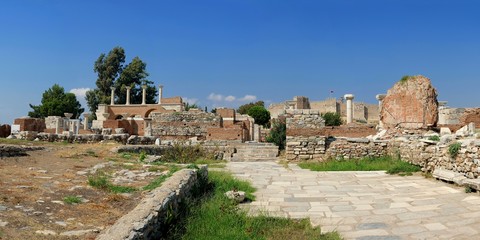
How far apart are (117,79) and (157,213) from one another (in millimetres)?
55018

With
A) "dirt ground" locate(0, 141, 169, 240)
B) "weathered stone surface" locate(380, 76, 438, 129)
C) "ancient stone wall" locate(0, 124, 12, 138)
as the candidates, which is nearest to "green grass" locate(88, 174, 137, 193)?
"dirt ground" locate(0, 141, 169, 240)

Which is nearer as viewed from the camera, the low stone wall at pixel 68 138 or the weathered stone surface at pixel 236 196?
the weathered stone surface at pixel 236 196

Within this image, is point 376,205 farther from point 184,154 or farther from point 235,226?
point 184,154

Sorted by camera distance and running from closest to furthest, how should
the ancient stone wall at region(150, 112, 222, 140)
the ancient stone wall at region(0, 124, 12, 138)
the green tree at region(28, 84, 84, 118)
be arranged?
the ancient stone wall at region(0, 124, 12, 138), the ancient stone wall at region(150, 112, 222, 140), the green tree at region(28, 84, 84, 118)

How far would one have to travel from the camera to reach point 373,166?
1070 centimetres

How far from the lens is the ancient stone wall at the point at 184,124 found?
77.9 ft

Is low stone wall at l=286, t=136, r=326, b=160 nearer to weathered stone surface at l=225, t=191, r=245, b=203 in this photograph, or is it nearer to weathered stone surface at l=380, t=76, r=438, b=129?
weathered stone surface at l=380, t=76, r=438, b=129

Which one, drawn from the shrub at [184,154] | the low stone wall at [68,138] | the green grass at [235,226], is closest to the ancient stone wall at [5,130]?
the low stone wall at [68,138]

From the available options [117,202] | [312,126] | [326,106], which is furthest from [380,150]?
[326,106]

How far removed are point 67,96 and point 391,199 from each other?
196 feet

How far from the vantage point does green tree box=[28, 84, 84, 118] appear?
→ 54.7 metres

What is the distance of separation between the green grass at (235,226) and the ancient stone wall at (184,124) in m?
18.1

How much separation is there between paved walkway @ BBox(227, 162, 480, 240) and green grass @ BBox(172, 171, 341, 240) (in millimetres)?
324

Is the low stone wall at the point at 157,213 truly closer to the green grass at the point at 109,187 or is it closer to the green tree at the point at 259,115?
the green grass at the point at 109,187
